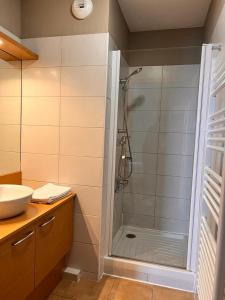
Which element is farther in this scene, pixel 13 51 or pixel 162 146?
pixel 162 146

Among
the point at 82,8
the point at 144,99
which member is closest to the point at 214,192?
the point at 144,99

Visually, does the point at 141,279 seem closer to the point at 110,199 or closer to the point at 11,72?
the point at 110,199

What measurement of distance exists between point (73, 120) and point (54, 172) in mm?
488

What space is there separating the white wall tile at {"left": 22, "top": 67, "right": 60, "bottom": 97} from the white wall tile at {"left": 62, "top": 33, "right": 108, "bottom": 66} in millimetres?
143

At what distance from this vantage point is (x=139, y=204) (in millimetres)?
2779

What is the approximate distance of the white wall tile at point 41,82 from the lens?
195cm

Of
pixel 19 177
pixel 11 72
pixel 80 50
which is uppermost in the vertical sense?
pixel 80 50

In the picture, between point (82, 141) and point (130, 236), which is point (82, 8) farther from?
point (130, 236)

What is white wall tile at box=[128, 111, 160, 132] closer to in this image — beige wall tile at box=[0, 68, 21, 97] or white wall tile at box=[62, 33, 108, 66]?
white wall tile at box=[62, 33, 108, 66]

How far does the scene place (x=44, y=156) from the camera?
2021 mm

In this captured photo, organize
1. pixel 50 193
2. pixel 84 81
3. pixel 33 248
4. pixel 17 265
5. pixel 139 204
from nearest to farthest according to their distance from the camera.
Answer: pixel 17 265, pixel 33 248, pixel 50 193, pixel 84 81, pixel 139 204

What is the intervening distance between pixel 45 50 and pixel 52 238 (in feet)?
5.01

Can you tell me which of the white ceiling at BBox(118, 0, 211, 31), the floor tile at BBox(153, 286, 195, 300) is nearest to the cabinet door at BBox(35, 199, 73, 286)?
the floor tile at BBox(153, 286, 195, 300)

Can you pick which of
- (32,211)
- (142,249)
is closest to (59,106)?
(32,211)
